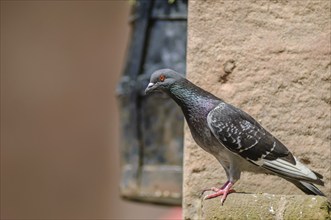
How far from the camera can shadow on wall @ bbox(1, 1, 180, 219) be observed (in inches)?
392

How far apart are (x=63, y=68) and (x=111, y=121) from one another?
646 mm

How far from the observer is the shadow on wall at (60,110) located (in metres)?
9.95

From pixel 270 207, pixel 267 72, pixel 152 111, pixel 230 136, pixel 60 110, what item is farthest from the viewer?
pixel 60 110

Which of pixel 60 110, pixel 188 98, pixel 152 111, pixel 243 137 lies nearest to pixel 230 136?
pixel 243 137

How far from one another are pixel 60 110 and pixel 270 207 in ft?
20.6

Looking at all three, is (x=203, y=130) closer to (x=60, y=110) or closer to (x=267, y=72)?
(x=267, y=72)

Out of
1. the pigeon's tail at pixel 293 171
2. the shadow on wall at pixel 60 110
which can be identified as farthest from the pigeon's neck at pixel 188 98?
the shadow on wall at pixel 60 110

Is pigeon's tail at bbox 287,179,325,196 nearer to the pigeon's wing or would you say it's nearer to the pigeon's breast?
the pigeon's wing

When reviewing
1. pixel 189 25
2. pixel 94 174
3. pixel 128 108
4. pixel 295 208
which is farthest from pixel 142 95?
pixel 94 174

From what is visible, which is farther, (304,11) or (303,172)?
(304,11)

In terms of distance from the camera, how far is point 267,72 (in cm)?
450

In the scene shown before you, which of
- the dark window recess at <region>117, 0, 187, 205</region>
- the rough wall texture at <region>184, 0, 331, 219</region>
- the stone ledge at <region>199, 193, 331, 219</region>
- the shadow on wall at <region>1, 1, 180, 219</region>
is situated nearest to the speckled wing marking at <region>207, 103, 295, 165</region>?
the stone ledge at <region>199, 193, 331, 219</region>

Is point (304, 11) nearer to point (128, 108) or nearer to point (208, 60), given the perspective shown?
point (208, 60)

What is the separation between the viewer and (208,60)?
4531 mm
